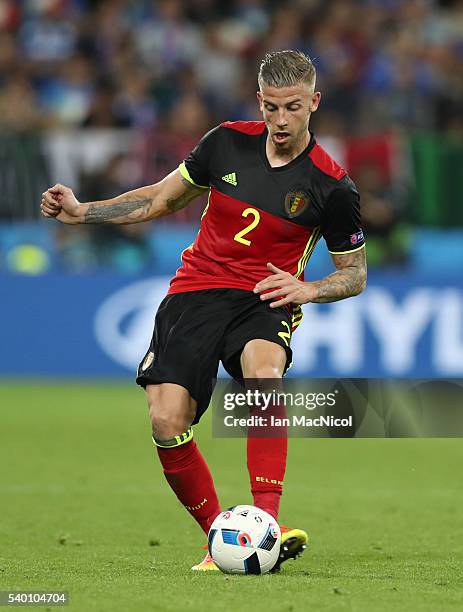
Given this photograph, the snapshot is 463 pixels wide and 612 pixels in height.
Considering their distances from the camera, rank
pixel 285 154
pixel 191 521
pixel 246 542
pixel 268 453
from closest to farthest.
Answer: pixel 246 542 < pixel 268 453 < pixel 285 154 < pixel 191 521

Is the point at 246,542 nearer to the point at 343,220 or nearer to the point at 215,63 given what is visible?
the point at 343,220

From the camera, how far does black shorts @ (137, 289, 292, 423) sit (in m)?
5.95

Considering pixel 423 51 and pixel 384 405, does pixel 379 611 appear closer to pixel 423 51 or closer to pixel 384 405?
pixel 384 405

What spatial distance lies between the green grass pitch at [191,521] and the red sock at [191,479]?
26cm

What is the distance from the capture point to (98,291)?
47.6 ft

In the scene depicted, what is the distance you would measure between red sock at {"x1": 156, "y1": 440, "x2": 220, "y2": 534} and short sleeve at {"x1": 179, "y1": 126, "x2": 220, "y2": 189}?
1275 mm

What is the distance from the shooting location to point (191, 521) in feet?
25.0

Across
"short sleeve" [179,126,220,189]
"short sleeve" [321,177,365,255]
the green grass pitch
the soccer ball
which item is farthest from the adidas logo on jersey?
the green grass pitch

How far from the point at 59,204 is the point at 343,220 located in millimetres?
1399

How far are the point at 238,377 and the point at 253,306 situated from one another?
1.11 feet

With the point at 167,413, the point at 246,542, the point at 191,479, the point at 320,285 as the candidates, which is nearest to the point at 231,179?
the point at 320,285

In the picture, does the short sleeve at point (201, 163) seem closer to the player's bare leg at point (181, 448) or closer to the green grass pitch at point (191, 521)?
the player's bare leg at point (181, 448)

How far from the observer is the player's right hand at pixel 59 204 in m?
6.31

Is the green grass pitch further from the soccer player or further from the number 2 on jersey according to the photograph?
the number 2 on jersey
